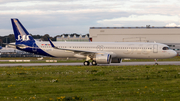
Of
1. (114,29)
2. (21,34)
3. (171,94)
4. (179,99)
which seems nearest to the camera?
(179,99)

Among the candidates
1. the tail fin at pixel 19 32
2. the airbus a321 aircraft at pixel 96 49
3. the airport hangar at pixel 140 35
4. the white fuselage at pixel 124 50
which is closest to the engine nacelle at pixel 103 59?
the airbus a321 aircraft at pixel 96 49

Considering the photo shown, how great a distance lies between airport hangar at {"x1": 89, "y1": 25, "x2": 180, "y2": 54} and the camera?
277 feet

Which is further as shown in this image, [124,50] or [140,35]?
[140,35]

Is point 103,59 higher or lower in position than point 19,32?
lower

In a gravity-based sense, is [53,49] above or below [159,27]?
below

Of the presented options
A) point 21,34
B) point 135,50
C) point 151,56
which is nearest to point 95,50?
point 135,50

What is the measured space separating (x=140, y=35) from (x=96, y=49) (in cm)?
5003

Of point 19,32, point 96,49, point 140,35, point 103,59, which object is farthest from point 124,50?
point 140,35

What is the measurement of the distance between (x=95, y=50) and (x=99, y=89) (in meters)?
23.9

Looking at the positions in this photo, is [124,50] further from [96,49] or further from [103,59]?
[103,59]

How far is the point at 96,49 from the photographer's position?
1512 inches

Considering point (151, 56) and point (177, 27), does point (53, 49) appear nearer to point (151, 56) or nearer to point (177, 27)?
point (151, 56)

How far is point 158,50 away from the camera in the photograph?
3753 centimetres

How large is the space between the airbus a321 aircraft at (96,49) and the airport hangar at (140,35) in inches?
1774
